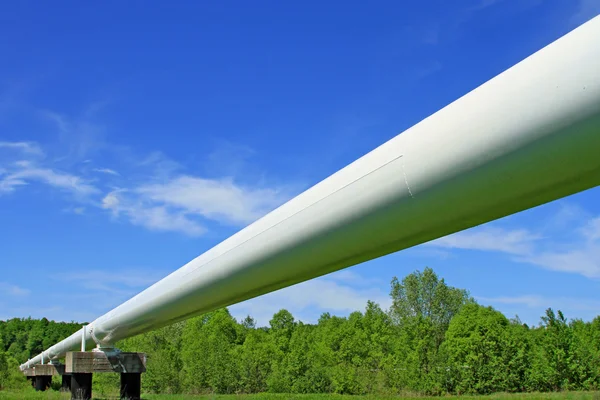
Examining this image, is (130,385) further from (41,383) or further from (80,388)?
(41,383)

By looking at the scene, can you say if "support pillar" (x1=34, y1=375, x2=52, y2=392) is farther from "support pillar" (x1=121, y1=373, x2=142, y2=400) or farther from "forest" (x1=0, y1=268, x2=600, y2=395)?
"support pillar" (x1=121, y1=373, x2=142, y2=400)

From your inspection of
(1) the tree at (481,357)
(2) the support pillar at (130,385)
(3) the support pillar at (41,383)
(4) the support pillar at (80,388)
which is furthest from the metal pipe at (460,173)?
(1) the tree at (481,357)

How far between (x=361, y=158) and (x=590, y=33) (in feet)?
4.88

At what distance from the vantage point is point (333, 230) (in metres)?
3.40

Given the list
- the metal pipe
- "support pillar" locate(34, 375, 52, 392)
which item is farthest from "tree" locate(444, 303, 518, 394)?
the metal pipe

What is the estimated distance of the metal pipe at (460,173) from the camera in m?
2.16

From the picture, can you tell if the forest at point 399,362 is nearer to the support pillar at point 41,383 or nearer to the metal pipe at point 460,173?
the support pillar at point 41,383

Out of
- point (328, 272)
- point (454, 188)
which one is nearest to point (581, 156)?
point (454, 188)

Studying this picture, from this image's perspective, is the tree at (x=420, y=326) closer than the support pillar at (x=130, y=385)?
No

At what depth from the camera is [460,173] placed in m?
2.56

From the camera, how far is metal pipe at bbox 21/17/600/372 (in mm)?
2158

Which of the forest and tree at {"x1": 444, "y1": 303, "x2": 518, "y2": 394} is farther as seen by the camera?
tree at {"x1": 444, "y1": 303, "x2": 518, "y2": 394}

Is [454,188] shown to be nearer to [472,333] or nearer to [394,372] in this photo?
[394,372]

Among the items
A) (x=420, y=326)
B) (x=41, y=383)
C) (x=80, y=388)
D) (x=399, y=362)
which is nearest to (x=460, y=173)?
(x=80, y=388)
